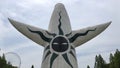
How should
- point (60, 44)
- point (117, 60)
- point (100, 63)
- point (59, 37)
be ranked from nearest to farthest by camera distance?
point (60, 44), point (59, 37), point (117, 60), point (100, 63)

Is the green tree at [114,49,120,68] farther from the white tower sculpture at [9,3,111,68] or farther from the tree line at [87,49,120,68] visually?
the white tower sculpture at [9,3,111,68]

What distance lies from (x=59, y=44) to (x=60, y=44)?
53mm

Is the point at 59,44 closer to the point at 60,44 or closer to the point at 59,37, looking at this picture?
the point at 60,44

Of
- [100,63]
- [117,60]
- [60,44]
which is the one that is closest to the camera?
[60,44]

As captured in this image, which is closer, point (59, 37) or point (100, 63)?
point (59, 37)

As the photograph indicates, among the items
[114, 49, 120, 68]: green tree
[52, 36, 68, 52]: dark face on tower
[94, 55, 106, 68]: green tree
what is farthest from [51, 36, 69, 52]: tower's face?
[94, 55, 106, 68]: green tree

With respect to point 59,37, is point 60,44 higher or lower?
lower

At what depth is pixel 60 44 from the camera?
56.9ft

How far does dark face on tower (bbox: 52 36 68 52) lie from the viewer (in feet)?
56.7

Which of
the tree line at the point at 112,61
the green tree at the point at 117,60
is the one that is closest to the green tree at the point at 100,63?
the tree line at the point at 112,61

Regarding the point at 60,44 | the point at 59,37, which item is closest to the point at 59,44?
the point at 60,44

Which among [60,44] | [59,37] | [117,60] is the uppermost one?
[117,60]

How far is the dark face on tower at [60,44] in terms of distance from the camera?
1728cm

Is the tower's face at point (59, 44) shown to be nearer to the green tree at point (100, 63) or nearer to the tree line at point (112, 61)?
the tree line at point (112, 61)
